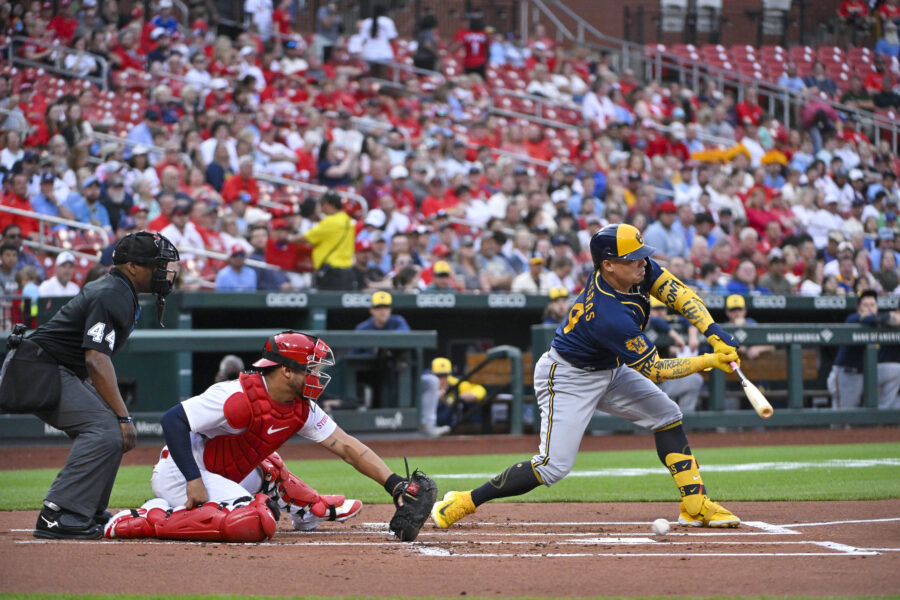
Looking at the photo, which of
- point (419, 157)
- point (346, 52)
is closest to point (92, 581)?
point (419, 157)

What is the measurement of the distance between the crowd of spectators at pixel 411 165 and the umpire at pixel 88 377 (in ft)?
21.6

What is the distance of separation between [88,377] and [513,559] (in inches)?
96.4

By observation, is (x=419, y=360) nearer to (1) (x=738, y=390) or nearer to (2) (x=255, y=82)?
(1) (x=738, y=390)

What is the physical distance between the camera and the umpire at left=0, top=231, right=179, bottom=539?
570 cm

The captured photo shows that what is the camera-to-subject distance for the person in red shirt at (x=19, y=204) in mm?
12961

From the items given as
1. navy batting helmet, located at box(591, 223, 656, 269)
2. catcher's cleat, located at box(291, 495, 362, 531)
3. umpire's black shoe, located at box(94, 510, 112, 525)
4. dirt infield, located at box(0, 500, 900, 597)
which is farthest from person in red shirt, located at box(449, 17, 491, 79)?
umpire's black shoe, located at box(94, 510, 112, 525)

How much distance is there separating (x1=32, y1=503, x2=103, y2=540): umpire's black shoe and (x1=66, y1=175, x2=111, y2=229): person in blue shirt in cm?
806

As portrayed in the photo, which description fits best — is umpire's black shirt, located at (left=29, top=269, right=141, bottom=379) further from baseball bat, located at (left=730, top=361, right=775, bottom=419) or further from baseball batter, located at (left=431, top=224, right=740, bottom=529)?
baseball bat, located at (left=730, top=361, right=775, bottom=419)

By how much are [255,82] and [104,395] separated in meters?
12.3

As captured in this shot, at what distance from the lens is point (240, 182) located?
15.0m

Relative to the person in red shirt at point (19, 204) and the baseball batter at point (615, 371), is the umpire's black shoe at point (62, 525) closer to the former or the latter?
the baseball batter at point (615, 371)

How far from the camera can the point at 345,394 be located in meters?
12.6

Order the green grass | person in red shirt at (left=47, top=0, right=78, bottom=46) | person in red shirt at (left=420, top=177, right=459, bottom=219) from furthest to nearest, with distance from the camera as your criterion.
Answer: person in red shirt at (left=47, top=0, right=78, bottom=46) → person in red shirt at (left=420, top=177, right=459, bottom=219) → the green grass

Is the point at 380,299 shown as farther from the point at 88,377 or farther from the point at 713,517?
the point at 713,517
